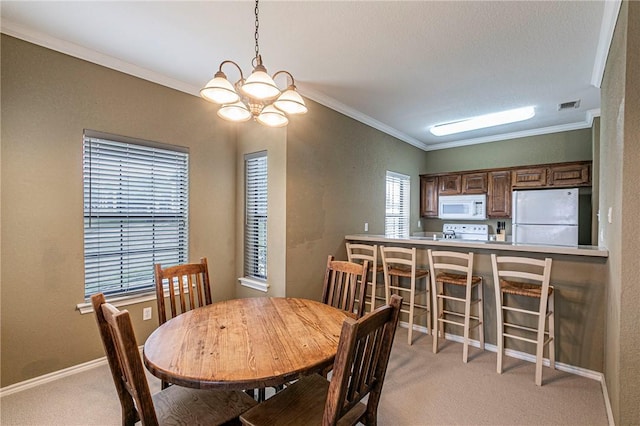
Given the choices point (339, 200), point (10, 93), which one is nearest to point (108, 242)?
point (10, 93)

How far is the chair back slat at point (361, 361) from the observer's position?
104cm

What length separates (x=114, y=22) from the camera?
2189mm

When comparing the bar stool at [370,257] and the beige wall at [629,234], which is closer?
the beige wall at [629,234]

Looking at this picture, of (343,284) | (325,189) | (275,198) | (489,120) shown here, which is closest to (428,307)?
(343,284)

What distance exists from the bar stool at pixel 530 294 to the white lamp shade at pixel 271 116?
2094mm

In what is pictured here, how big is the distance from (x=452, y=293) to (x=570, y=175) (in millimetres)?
2808

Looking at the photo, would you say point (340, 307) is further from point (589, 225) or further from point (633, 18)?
point (589, 225)

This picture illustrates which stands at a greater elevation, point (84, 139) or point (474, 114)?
point (474, 114)

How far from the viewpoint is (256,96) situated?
1.76 metres

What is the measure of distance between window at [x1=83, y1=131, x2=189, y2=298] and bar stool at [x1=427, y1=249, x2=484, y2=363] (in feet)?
8.82

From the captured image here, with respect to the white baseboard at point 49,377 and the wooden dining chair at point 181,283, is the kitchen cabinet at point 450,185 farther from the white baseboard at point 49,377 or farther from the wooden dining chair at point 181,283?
the white baseboard at point 49,377

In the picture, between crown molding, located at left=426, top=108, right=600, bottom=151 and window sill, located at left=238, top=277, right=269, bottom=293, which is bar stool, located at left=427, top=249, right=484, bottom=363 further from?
crown molding, located at left=426, top=108, right=600, bottom=151

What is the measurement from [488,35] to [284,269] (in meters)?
2.76

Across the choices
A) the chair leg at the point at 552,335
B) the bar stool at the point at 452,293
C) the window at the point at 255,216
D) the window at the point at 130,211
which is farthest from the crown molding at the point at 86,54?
the chair leg at the point at 552,335
